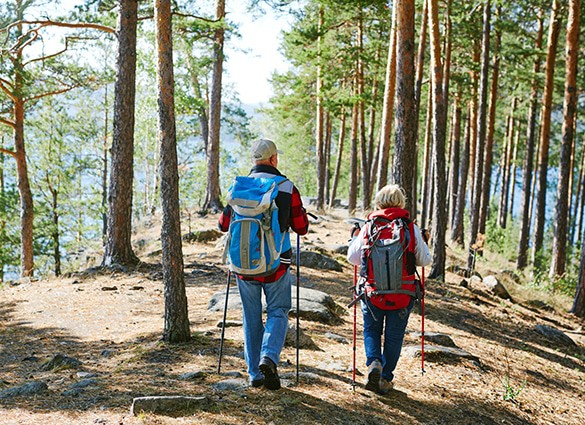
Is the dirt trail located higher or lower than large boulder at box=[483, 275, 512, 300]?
higher

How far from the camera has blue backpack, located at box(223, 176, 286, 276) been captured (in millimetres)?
4453

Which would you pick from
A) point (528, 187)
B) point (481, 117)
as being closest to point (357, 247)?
point (481, 117)

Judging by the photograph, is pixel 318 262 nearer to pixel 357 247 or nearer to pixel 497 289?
pixel 497 289

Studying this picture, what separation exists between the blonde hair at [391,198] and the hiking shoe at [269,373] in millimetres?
1753

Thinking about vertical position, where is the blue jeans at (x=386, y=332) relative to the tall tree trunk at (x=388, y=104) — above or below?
below

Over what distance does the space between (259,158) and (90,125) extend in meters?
28.4

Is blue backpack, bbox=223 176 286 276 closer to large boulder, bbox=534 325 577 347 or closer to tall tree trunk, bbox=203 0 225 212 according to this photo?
large boulder, bbox=534 325 577 347

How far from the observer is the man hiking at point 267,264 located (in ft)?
14.7

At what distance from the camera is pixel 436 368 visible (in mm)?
6379

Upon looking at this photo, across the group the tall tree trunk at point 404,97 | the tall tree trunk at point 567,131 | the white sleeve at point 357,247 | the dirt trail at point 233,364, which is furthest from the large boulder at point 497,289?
the white sleeve at point 357,247

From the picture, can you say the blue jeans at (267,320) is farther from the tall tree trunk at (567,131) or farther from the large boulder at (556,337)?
the tall tree trunk at (567,131)

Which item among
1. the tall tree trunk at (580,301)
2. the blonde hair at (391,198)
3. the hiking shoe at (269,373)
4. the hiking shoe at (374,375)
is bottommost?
the tall tree trunk at (580,301)

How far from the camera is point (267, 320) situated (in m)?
4.67

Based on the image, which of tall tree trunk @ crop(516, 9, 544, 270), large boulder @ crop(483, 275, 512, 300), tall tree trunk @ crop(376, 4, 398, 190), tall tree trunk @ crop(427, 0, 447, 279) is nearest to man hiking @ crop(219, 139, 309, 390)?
tall tree trunk @ crop(427, 0, 447, 279)
